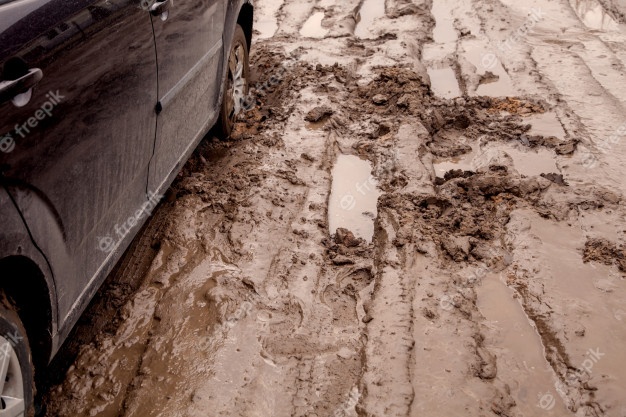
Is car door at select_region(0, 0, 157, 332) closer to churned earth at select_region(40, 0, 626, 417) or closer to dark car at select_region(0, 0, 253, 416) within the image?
dark car at select_region(0, 0, 253, 416)

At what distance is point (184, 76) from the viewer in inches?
122

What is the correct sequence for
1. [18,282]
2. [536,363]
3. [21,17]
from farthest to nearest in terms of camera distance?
[536,363] → [18,282] → [21,17]

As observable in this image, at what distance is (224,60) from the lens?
394 cm

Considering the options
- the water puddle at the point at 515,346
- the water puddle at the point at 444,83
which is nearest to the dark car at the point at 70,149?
the water puddle at the point at 515,346

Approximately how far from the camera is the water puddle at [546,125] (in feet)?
14.6

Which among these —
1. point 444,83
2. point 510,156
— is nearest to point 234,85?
point 444,83

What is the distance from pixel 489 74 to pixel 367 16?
2.02 meters

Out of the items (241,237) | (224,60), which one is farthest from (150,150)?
(224,60)

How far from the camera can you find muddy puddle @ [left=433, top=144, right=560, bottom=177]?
4.05 meters

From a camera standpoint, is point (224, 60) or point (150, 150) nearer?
point (150, 150)

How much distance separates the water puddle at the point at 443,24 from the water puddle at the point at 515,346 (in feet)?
12.7

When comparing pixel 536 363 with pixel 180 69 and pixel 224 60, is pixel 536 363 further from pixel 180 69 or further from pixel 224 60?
pixel 224 60

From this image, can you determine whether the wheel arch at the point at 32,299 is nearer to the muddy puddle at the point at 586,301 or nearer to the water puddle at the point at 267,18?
the muddy puddle at the point at 586,301

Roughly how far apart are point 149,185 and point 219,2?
1.52m
